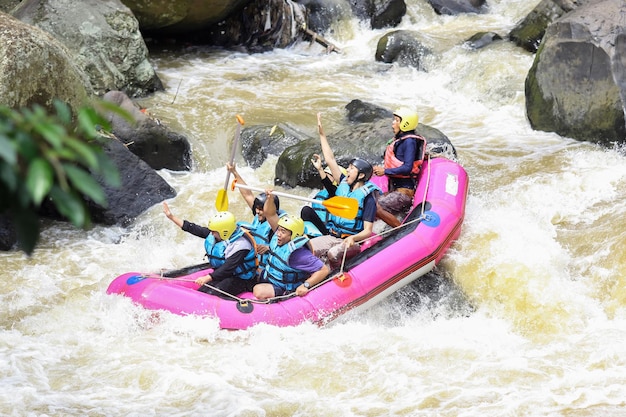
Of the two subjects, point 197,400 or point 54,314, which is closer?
point 197,400

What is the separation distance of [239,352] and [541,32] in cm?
822

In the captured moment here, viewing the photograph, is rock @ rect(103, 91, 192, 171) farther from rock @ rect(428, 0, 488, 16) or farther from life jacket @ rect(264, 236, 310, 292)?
rock @ rect(428, 0, 488, 16)

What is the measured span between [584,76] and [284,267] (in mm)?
5055

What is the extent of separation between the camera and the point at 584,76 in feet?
30.4

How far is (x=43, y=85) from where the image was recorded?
797 cm

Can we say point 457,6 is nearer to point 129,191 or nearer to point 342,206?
point 129,191

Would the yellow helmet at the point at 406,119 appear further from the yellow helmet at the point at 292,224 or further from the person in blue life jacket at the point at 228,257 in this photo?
the person in blue life jacket at the point at 228,257

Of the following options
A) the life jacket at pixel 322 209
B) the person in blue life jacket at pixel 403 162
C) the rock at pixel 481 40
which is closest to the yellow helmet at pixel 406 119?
the person in blue life jacket at pixel 403 162

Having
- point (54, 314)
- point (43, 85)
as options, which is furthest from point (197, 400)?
point (43, 85)

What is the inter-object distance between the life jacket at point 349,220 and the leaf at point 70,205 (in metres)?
4.62

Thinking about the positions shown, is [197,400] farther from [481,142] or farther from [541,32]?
[541,32]

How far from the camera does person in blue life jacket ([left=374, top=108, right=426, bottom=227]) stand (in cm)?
703

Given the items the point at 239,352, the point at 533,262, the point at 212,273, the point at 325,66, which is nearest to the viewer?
the point at 239,352

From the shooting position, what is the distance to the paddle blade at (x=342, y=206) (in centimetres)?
614
